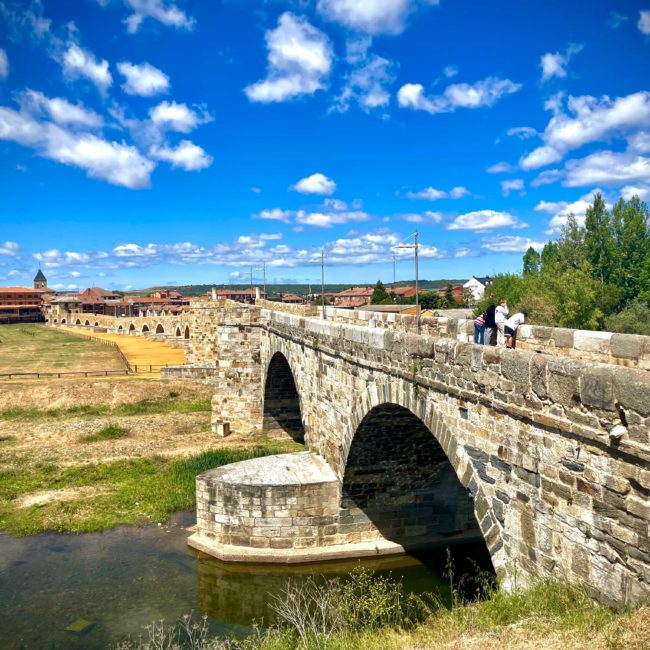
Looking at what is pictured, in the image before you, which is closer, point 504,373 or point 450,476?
point 504,373

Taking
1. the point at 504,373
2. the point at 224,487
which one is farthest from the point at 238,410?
the point at 504,373

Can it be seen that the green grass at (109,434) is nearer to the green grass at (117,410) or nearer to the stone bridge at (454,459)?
the green grass at (117,410)

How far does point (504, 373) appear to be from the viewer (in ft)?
24.2

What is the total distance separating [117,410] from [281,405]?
11551mm

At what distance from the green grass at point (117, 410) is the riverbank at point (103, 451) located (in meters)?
0.05

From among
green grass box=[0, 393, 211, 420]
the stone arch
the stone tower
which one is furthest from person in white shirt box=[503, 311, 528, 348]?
the stone tower

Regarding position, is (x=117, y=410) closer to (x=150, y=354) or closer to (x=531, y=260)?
(x=150, y=354)

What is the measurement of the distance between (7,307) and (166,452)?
404 feet

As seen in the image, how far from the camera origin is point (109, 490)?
20.0 meters

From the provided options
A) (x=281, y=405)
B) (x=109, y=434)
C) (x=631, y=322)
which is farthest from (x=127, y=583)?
(x=631, y=322)

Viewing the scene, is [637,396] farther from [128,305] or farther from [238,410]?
[128,305]

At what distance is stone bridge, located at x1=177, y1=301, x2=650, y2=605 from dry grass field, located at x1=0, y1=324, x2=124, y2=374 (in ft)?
102

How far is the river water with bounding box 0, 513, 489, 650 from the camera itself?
1209 cm

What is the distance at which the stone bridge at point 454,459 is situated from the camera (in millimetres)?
5719
